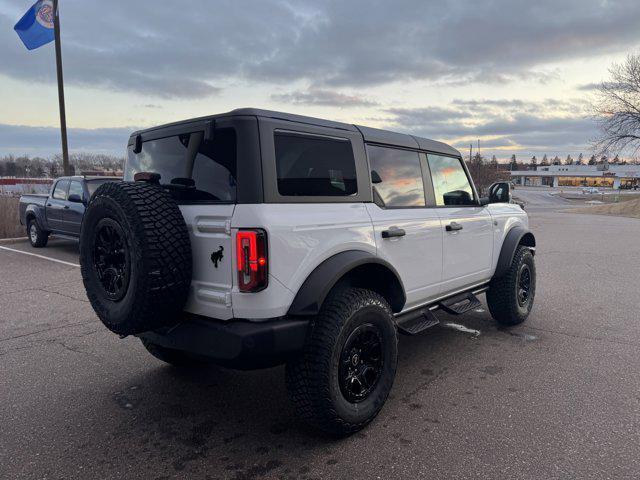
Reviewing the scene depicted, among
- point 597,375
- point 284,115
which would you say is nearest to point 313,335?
point 284,115

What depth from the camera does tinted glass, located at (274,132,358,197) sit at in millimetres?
2789

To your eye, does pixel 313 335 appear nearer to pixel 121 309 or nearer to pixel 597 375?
pixel 121 309

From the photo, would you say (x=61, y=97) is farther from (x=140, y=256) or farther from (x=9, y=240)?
(x=140, y=256)

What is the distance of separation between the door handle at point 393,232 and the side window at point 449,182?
86 centimetres

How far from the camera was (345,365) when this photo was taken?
9.59ft

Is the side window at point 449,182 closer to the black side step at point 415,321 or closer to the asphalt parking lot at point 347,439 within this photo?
the black side step at point 415,321

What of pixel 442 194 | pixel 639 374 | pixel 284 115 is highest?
pixel 284 115

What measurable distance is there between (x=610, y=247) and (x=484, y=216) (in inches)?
385

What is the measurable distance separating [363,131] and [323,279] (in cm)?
131

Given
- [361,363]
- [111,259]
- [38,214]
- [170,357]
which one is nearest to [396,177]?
[361,363]

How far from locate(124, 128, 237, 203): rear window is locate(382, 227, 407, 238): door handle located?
1.14 metres

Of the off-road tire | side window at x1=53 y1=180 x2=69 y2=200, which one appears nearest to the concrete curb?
side window at x1=53 y1=180 x2=69 y2=200

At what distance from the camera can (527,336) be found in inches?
192

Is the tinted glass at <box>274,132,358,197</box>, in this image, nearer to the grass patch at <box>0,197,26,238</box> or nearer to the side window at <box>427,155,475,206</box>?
the side window at <box>427,155,475,206</box>
